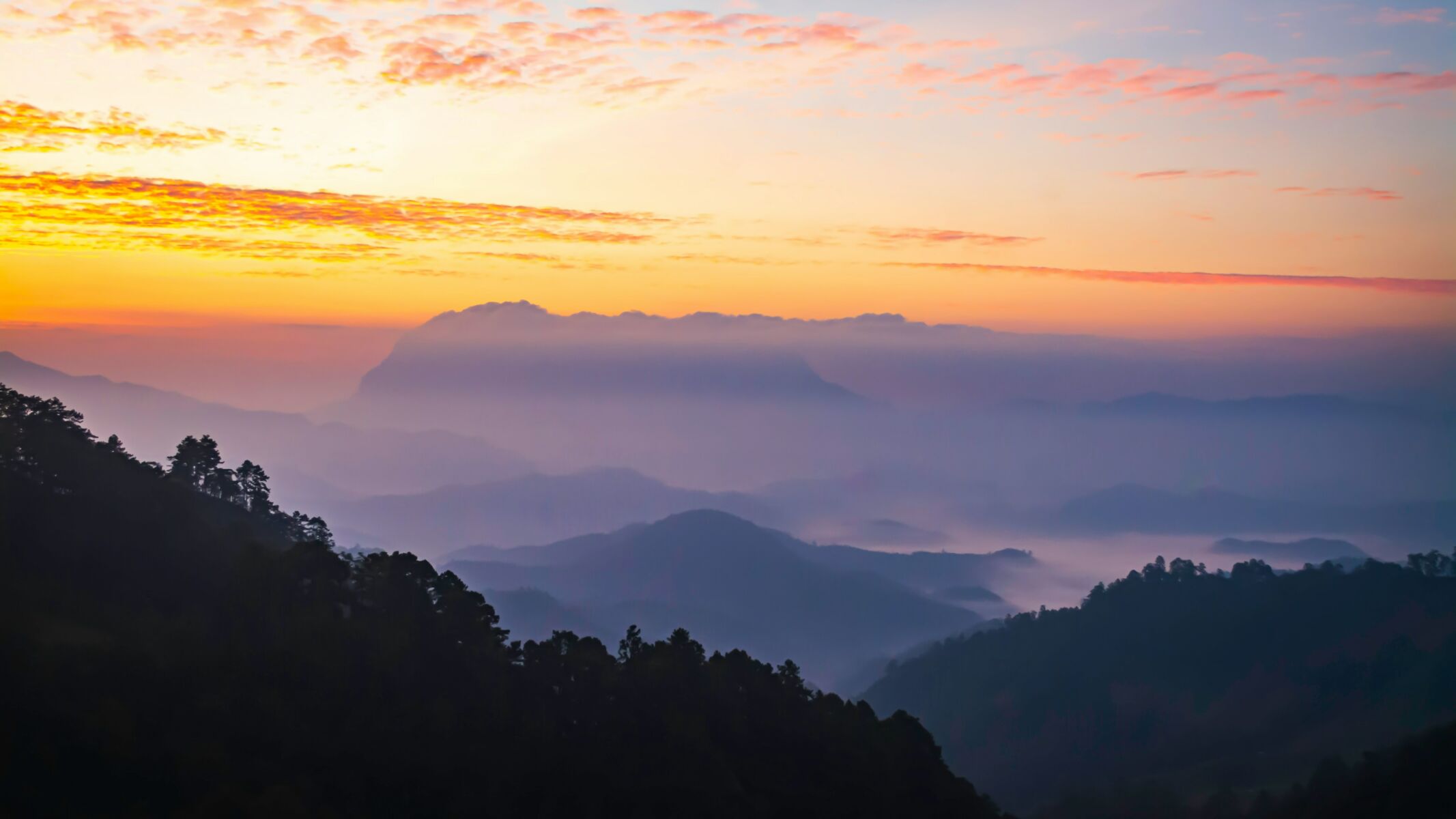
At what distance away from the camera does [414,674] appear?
57.8m

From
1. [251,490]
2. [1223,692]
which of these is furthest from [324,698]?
[1223,692]

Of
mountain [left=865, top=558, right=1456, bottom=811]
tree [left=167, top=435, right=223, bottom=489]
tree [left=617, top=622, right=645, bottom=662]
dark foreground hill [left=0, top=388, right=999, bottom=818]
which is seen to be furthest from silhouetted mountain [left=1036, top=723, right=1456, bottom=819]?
tree [left=167, top=435, right=223, bottom=489]

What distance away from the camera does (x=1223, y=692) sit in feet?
→ 546

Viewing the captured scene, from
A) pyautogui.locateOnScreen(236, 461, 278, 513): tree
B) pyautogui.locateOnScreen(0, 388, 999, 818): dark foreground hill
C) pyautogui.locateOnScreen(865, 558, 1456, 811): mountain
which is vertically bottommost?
pyautogui.locateOnScreen(865, 558, 1456, 811): mountain

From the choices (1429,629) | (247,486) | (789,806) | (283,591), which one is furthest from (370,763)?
(1429,629)

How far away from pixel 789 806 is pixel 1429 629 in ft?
483

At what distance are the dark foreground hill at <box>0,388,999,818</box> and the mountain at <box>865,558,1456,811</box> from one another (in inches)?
3359

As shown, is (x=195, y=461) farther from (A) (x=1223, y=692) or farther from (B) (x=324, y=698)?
(A) (x=1223, y=692)

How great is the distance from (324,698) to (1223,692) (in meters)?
157

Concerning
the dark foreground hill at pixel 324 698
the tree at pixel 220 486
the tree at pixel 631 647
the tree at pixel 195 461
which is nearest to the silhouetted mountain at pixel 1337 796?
the dark foreground hill at pixel 324 698

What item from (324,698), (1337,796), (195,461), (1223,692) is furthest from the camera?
(1223,692)

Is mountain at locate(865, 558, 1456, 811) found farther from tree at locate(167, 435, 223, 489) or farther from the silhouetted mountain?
tree at locate(167, 435, 223, 489)

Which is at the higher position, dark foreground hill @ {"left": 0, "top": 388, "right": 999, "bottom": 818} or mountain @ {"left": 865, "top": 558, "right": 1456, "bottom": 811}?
dark foreground hill @ {"left": 0, "top": 388, "right": 999, "bottom": 818}

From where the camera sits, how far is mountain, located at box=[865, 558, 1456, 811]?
139375 millimetres
